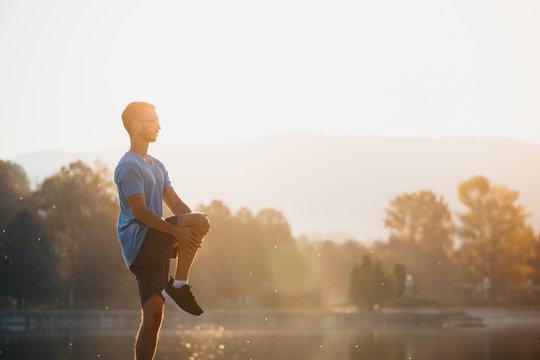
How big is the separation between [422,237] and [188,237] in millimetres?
95652

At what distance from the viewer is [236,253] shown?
68250 millimetres

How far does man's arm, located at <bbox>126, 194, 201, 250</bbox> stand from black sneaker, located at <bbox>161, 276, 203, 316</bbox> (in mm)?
345

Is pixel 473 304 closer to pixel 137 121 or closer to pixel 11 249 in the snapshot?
pixel 11 249

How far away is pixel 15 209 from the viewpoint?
62.6 metres

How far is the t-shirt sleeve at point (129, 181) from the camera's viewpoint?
7133 millimetres

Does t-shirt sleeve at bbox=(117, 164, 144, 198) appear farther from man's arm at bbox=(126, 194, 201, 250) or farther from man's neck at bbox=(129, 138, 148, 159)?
man's neck at bbox=(129, 138, 148, 159)

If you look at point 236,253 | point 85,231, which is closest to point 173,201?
point 85,231

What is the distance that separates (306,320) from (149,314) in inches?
1964

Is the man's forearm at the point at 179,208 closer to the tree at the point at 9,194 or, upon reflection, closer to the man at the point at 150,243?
the man at the point at 150,243

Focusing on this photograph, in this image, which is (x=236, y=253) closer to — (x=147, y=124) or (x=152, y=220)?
(x=147, y=124)

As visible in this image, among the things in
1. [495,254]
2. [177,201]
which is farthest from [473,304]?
[177,201]

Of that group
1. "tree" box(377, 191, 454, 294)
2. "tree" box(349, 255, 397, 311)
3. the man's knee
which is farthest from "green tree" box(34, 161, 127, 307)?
the man's knee

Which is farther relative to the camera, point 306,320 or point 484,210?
point 484,210

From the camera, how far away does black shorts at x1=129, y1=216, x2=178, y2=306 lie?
23.7 feet
